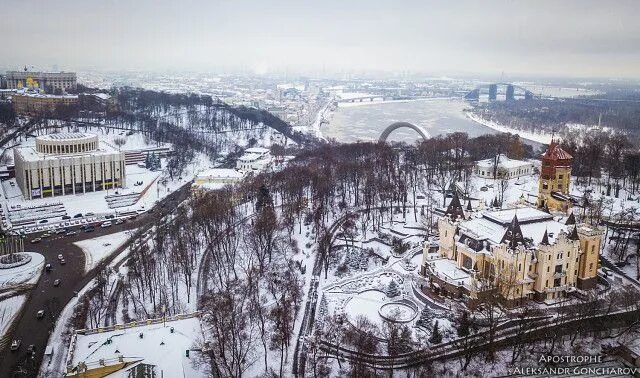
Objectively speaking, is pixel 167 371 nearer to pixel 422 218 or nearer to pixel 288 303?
pixel 288 303

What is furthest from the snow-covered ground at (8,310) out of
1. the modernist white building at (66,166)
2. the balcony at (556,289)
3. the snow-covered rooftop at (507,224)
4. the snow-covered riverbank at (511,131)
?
the snow-covered riverbank at (511,131)

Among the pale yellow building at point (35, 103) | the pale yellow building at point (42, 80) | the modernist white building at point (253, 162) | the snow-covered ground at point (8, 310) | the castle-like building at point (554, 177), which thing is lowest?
the snow-covered ground at point (8, 310)

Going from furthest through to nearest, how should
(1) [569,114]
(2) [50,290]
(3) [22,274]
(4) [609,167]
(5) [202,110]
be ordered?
(1) [569,114]
(5) [202,110]
(4) [609,167]
(3) [22,274]
(2) [50,290]

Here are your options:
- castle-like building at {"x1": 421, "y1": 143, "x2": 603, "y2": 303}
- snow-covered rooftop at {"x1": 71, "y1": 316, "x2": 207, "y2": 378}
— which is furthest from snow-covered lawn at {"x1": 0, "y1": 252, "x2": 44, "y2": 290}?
castle-like building at {"x1": 421, "y1": 143, "x2": 603, "y2": 303}

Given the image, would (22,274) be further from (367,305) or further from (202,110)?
(202,110)

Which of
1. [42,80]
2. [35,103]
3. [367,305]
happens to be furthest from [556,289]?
[42,80]

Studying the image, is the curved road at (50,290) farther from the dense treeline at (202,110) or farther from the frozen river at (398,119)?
the frozen river at (398,119)
